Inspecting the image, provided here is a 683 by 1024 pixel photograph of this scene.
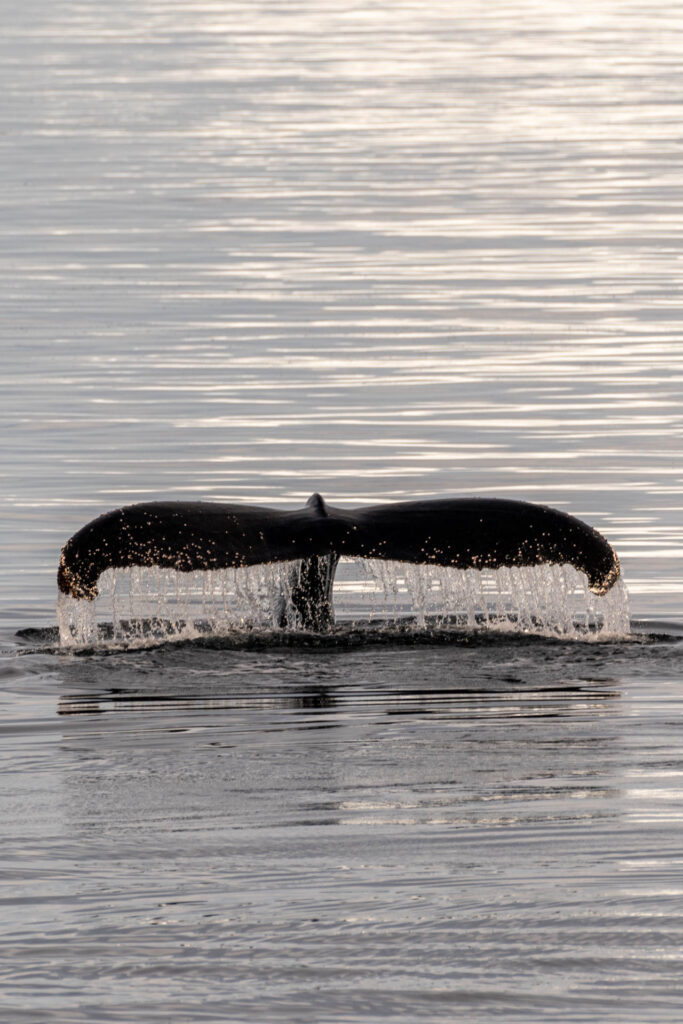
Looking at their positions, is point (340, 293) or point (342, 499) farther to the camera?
point (340, 293)

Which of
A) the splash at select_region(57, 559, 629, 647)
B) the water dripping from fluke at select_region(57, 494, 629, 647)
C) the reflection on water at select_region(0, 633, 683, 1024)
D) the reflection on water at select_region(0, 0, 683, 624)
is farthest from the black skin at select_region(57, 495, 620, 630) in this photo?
the reflection on water at select_region(0, 0, 683, 624)

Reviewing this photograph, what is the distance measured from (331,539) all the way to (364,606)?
7.46 feet

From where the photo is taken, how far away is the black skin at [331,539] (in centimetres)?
1065

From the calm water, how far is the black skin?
513 mm

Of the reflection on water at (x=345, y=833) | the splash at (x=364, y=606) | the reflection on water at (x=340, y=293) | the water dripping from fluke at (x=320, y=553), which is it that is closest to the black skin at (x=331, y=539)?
the water dripping from fluke at (x=320, y=553)

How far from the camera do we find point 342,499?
1609 cm

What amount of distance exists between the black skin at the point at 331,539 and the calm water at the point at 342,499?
1.68 feet

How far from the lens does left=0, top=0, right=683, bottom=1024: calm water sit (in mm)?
6836

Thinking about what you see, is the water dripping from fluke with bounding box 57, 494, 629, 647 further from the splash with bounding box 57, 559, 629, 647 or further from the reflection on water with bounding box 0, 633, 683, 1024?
the reflection on water with bounding box 0, 633, 683, 1024

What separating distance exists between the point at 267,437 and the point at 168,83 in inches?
1225

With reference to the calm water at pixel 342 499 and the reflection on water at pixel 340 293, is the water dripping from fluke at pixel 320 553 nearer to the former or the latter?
the calm water at pixel 342 499

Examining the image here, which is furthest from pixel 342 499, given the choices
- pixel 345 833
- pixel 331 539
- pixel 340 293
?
pixel 340 293

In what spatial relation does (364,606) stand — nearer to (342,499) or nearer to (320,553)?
(320,553)

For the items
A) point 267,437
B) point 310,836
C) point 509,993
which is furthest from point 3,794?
point 267,437
